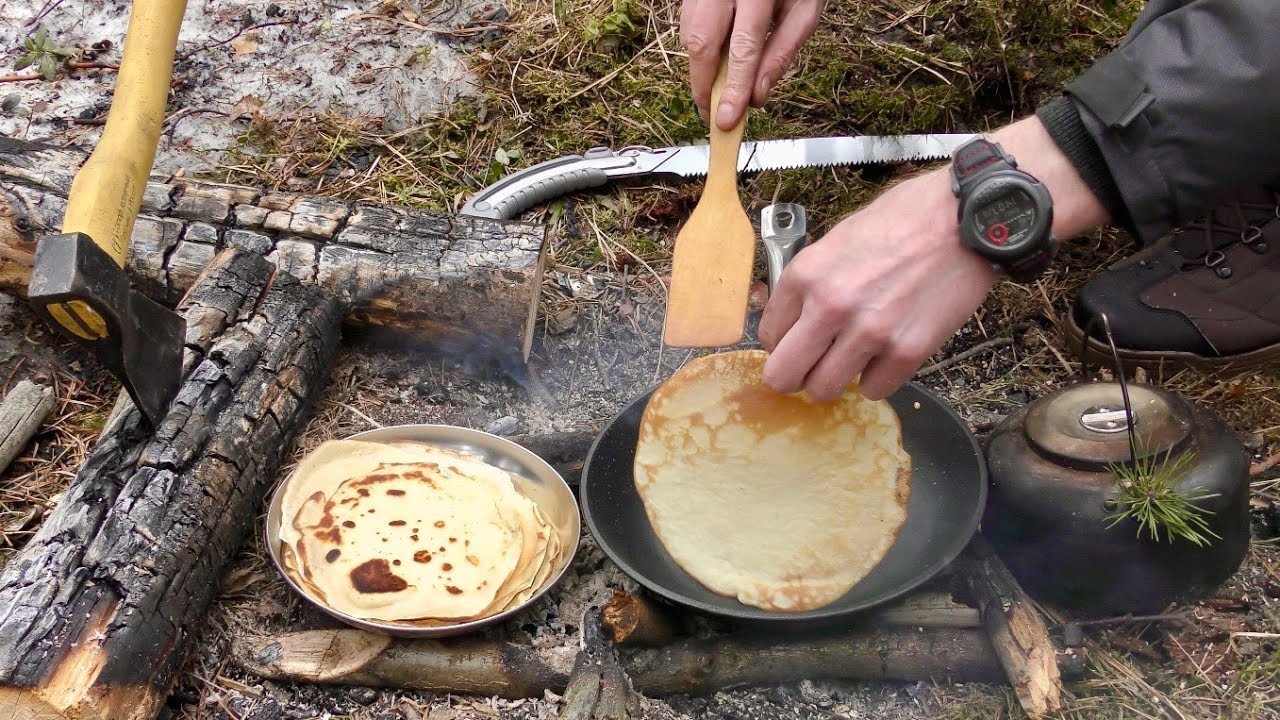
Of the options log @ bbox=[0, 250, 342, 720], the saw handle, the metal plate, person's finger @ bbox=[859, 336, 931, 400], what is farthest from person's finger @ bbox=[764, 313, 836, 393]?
the saw handle

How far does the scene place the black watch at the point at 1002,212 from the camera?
5.79 ft

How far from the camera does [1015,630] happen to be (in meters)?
2.25

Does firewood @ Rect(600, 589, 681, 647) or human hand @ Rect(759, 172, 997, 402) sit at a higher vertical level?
human hand @ Rect(759, 172, 997, 402)

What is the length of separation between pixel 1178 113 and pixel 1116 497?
88 centimetres

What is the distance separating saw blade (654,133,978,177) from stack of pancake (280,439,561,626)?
1.78m

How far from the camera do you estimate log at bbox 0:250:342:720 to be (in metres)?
2.13

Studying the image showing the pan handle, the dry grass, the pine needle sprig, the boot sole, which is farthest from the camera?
the boot sole

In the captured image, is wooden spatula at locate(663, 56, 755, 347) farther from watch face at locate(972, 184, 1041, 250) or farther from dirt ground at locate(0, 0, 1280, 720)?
dirt ground at locate(0, 0, 1280, 720)

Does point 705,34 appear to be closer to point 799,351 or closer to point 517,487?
point 799,351

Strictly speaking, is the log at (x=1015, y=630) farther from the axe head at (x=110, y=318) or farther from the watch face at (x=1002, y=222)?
the axe head at (x=110, y=318)

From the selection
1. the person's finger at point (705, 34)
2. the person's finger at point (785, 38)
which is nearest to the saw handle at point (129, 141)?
the person's finger at point (705, 34)

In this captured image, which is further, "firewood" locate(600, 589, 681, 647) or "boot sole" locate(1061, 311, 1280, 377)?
"boot sole" locate(1061, 311, 1280, 377)

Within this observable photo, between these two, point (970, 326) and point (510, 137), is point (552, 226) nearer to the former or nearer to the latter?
point (510, 137)

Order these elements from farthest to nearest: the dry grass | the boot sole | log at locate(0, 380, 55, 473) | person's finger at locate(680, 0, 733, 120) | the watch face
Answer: the boot sole → log at locate(0, 380, 55, 473) → the dry grass → person's finger at locate(680, 0, 733, 120) → the watch face
